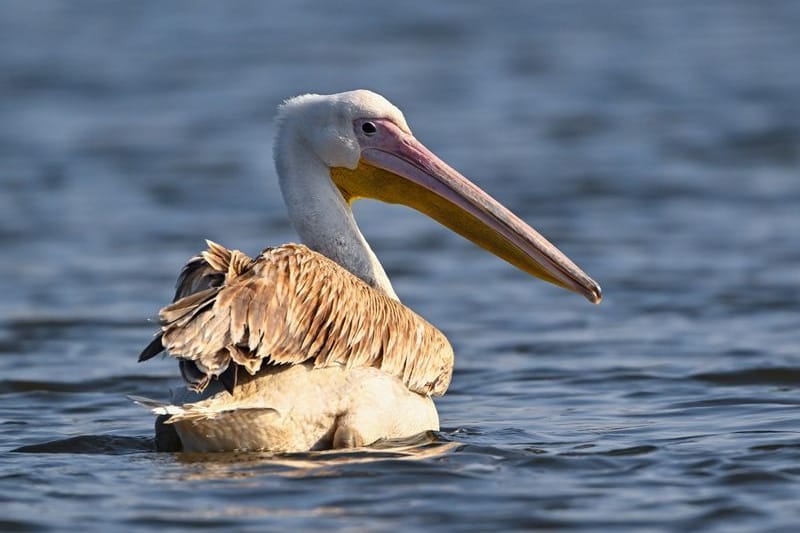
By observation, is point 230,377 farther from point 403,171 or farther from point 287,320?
point 403,171

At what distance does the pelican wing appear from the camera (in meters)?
4.88

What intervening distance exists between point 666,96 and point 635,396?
9227 millimetres

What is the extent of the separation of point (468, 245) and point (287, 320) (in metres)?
5.62

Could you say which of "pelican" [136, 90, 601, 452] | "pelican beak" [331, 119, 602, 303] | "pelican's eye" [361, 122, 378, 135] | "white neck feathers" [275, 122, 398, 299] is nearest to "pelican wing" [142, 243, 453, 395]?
"pelican" [136, 90, 601, 452]

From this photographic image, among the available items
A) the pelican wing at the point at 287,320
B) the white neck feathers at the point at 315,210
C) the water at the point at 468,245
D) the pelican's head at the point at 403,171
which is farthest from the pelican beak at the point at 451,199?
the water at the point at 468,245

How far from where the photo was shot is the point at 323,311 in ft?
17.1

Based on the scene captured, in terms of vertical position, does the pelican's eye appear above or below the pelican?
above

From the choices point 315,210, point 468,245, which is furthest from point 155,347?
point 468,245

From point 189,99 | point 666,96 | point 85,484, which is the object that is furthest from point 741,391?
point 189,99

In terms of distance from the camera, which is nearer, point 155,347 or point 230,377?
point 230,377

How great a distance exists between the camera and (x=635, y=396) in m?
6.75

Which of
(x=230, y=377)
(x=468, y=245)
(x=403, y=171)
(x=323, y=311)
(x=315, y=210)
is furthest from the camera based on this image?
(x=468, y=245)

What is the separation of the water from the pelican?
153mm

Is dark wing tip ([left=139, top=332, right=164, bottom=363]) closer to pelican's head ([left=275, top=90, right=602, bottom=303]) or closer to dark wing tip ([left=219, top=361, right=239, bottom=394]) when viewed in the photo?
dark wing tip ([left=219, top=361, right=239, bottom=394])
